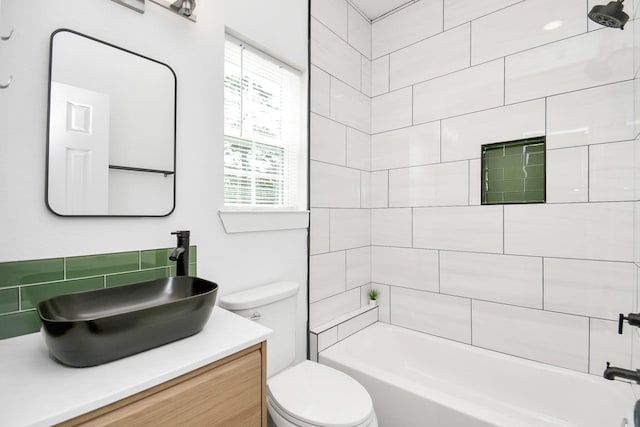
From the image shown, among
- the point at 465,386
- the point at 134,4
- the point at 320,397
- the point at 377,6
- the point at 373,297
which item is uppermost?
the point at 377,6

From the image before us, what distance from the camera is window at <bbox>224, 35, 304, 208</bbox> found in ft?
5.51

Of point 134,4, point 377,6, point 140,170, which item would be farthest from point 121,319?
point 377,6

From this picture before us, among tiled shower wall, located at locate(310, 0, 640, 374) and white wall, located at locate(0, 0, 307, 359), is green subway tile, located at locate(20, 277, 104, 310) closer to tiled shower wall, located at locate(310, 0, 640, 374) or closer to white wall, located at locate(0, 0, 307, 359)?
white wall, located at locate(0, 0, 307, 359)

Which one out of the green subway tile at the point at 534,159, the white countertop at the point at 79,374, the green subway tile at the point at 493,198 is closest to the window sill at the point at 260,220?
the white countertop at the point at 79,374

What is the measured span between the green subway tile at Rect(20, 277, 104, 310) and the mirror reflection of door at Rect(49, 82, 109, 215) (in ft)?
Result: 0.82

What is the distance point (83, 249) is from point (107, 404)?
2.05 feet

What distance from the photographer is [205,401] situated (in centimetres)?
90

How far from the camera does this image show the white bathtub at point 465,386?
4.93 ft

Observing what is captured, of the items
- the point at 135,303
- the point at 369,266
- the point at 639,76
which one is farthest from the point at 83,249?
the point at 639,76

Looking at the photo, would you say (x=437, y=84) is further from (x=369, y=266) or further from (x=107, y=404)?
(x=107, y=404)

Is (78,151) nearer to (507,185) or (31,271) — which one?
(31,271)

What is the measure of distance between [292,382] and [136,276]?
88 centimetres

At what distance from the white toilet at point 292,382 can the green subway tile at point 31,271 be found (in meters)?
0.65

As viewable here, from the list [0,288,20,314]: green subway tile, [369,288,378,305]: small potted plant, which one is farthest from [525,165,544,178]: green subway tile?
[0,288,20,314]: green subway tile
